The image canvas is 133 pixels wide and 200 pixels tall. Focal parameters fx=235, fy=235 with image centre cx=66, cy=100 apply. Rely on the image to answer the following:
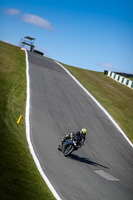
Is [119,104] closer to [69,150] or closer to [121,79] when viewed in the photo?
[121,79]

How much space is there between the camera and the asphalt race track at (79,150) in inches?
369

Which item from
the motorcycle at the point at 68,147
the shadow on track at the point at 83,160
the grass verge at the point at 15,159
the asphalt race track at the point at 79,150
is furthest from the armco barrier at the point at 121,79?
the motorcycle at the point at 68,147

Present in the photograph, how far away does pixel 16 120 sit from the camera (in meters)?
14.1

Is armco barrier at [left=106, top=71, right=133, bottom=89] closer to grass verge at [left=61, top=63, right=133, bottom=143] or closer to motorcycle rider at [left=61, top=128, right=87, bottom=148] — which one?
grass verge at [left=61, top=63, right=133, bottom=143]

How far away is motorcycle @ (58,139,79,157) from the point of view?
11845 mm

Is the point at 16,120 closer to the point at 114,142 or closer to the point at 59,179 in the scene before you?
the point at 59,179

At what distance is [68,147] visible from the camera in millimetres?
12109

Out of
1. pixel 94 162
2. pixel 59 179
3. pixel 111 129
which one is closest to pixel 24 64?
pixel 111 129

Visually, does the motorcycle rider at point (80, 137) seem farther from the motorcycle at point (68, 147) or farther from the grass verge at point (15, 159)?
the grass verge at point (15, 159)

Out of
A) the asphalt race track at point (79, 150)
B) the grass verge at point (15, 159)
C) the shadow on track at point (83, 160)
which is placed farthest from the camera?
the shadow on track at point (83, 160)

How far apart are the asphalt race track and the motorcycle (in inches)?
10.1

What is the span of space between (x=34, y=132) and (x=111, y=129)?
816 cm

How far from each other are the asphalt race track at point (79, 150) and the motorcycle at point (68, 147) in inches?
10.1

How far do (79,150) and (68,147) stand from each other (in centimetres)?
167
